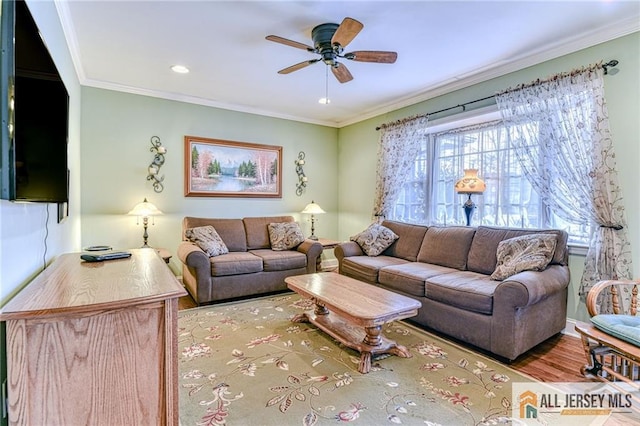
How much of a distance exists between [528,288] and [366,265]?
165cm

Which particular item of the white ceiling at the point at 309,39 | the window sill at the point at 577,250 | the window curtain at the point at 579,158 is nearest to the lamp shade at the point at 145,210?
the white ceiling at the point at 309,39

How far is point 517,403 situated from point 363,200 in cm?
371

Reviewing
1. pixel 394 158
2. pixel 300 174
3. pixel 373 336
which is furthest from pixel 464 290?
pixel 300 174

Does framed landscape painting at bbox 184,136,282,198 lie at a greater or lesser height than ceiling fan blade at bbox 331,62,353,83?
lesser

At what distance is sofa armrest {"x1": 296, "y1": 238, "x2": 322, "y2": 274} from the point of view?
14.1 feet

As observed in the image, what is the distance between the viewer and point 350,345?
240 cm

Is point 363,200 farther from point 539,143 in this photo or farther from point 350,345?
point 350,345

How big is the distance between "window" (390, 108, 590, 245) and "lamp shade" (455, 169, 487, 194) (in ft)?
1.02

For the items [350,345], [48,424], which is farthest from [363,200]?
[48,424]

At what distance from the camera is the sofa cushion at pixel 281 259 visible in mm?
3979

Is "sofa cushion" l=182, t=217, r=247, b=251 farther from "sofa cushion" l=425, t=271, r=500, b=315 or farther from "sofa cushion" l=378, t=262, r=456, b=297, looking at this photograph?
"sofa cushion" l=425, t=271, r=500, b=315

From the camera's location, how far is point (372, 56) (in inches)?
103

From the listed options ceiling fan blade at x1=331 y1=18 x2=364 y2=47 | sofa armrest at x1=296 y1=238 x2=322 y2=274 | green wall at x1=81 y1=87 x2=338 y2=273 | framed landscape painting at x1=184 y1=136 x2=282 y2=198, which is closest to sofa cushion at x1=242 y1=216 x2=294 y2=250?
green wall at x1=81 y1=87 x2=338 y2=273

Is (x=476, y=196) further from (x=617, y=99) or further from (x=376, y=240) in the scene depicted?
(x=617, y=99)
